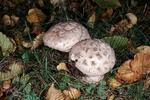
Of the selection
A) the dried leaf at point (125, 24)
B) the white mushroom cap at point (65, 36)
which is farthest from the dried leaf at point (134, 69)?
the dried leaf at point (125, 24)

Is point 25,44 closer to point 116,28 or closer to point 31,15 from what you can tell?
point 31,15

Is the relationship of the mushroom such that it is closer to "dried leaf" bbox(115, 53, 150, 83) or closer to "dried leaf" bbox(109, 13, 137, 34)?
"dried leaf" bbox(115, 53, 150, 83)

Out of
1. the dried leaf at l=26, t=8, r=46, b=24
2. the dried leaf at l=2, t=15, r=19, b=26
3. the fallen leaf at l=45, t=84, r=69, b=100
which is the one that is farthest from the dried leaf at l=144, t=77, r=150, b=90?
the dried leaf at l=2, t=15, r=19, b=26

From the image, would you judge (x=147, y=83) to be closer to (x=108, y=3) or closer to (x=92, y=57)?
Result: (x=92, y=57)

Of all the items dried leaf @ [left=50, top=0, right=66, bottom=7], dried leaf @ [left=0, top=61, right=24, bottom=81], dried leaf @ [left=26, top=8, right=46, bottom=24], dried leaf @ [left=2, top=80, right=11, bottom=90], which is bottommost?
dried leaf @ [left=2, top=80, right=11, bottom=90]

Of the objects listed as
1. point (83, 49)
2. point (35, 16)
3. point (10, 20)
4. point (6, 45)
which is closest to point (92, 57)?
point (83, 49)

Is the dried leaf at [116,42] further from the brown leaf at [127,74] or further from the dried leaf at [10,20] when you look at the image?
the dried leaf at [10,20]

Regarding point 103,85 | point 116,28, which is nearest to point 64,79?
point 103,85
